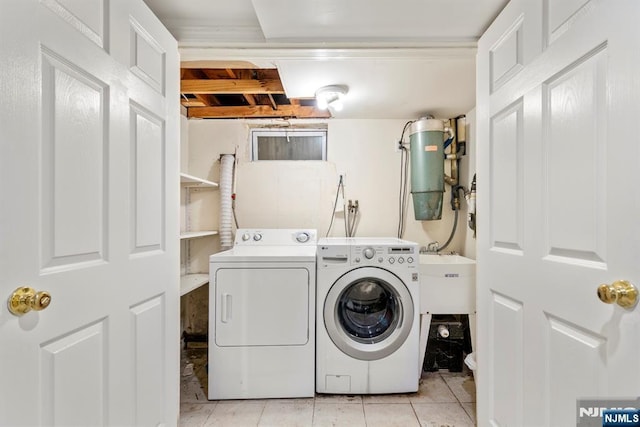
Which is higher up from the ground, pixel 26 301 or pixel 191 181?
pixel 191 181

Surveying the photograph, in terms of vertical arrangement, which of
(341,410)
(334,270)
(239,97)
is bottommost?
(341,410)

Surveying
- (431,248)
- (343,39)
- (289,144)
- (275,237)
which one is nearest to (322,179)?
(289,144)

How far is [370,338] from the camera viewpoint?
191cm

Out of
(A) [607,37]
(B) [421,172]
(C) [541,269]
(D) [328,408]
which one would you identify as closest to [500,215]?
(C) [541,269]

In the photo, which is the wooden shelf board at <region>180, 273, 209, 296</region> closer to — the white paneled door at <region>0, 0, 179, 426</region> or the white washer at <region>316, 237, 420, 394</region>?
the white paneled door at <region>0, 0, 179, 426</region>

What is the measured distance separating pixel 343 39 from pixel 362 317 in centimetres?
170

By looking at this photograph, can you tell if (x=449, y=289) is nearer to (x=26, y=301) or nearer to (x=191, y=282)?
(x=191, y=282)

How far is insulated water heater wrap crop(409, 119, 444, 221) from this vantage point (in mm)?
2355

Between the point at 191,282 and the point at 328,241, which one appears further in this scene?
the point at 191,282

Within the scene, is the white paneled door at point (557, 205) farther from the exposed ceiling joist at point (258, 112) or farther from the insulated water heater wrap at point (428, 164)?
the exposed ceiling joist at point (258, 112)

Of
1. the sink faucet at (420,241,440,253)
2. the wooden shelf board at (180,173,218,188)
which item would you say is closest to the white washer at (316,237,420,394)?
the sink faucet at (420,241,440,253)

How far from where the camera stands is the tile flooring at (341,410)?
A: 5.40ft

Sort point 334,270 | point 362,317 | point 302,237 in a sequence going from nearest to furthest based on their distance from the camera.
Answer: point 334,270 → point 362,317 → point 302,237

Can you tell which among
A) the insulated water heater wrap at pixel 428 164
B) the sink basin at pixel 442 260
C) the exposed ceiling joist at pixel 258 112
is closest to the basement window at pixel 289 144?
the exposed ceiling joist at pixel 258 112
